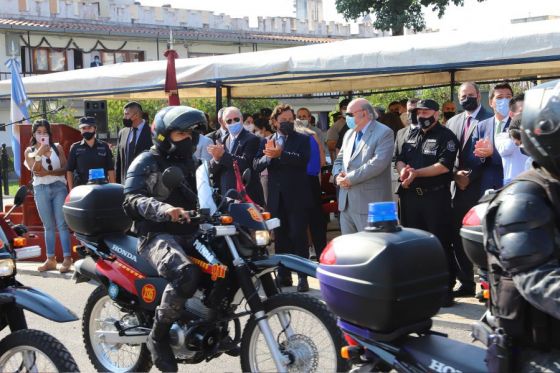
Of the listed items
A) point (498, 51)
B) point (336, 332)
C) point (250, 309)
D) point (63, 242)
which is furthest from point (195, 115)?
point (63, 242)

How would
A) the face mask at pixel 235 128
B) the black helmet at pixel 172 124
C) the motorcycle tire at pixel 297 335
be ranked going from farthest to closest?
1. the face mask at pixel 235 128
2. the black helmet at pixel 172 124
3. the motorcycle tire at pixel 297 335

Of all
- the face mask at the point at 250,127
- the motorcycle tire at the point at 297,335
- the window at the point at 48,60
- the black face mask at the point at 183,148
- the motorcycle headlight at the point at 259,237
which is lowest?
the motorcycle tire at the point at 297,335

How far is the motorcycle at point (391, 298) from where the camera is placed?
10.2 feet

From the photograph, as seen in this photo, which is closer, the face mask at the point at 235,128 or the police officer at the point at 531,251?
the police officer at the point at 531,251

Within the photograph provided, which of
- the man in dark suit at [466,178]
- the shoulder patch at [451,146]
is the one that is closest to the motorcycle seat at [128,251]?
the shoulder patch at [451,146]

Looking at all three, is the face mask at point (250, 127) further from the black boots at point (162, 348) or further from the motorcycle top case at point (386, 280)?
the motorcycle top case at point (386, 280)

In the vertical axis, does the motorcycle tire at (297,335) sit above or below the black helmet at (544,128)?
below

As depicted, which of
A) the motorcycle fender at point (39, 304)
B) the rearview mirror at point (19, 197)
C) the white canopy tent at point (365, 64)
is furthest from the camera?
the white canopy tent at point (365, 64)

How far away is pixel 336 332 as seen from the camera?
14.5 ft

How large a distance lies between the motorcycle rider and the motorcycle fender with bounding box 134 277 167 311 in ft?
0.44

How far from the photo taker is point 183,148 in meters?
5.05

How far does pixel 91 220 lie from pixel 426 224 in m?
3.13

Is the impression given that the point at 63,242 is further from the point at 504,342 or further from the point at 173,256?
the point at 504,342

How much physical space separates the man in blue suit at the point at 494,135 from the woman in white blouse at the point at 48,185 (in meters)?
5.09
